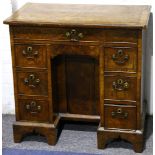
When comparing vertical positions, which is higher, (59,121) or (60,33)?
(60,33)

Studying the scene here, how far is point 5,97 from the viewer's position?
3262 mm

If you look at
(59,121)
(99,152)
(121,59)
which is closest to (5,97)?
(59,121)

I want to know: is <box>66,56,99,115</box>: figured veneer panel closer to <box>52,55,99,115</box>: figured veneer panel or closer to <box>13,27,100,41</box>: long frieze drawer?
<box>52,55,99,115</box>: figured veneer panel

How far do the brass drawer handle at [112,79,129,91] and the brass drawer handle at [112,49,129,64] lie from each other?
118 mm

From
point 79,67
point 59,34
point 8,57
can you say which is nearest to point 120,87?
point 79,67

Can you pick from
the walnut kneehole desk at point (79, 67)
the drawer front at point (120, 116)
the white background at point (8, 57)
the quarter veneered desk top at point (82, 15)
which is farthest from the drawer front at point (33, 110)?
the quarter veneered desk top at point (82, 15)

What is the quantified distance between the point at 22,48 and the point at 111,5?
65 centimetres

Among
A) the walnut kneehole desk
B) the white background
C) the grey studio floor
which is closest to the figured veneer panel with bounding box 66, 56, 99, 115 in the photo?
the walnut kneehole desk

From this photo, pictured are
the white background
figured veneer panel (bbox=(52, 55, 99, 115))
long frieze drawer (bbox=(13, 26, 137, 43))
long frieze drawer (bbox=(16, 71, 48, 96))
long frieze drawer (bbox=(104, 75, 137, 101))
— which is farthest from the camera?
the white background

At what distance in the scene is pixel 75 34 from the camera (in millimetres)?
2551

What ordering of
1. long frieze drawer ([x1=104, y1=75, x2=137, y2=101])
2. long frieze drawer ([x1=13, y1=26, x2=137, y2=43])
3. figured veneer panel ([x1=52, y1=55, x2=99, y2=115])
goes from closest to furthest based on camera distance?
long frieze drawer ([x1=13, y1=26, x2=137, y2=43]), long frieze drawer ([x1=104, y1=75, x2=137, y2=101]), figured veneer panel ([x1=52, y1=55, x2=99, y2=115])

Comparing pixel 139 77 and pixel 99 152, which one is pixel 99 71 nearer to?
pixel 139 77

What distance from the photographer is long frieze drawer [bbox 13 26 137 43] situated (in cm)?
251

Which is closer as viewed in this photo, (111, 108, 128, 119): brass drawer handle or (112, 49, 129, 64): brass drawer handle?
(112, 49, 129, 64): brass drawer handle
